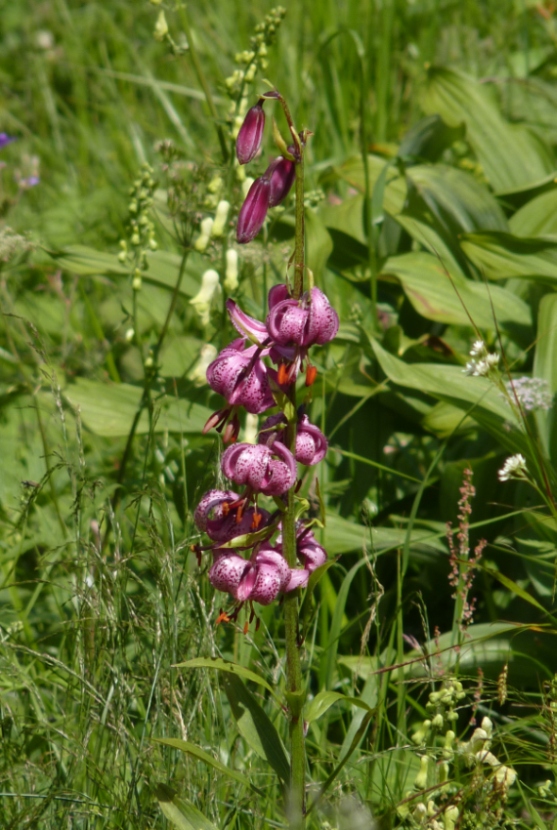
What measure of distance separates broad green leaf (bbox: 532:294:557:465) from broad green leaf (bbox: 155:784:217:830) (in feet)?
3.41

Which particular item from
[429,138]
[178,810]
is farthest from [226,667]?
[429,138]

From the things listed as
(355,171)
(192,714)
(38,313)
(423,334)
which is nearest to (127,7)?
(38,313)

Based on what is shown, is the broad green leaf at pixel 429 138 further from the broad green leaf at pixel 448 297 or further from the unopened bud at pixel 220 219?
the unopened bud at pixel 220 219

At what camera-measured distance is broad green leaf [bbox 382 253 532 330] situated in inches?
85.8

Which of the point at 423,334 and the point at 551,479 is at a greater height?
the point at 423,334

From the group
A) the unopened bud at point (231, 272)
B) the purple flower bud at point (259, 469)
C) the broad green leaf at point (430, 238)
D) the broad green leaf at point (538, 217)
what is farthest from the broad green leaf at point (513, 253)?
the purple flower bud at point (259, 469)

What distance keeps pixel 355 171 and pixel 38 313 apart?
121 cm

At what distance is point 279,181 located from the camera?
3.69 feet

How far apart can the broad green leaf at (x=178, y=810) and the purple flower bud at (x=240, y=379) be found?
1.65 feet

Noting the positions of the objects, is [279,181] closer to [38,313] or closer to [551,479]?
[551,479]

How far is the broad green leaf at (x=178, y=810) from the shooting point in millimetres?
1130

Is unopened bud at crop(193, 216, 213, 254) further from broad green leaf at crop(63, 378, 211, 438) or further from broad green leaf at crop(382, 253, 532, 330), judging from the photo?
broad green leaf at crop(382, 253, 532, 330)

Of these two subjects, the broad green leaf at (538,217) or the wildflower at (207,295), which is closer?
the wildflower at (207,295)

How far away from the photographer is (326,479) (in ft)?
7.32
